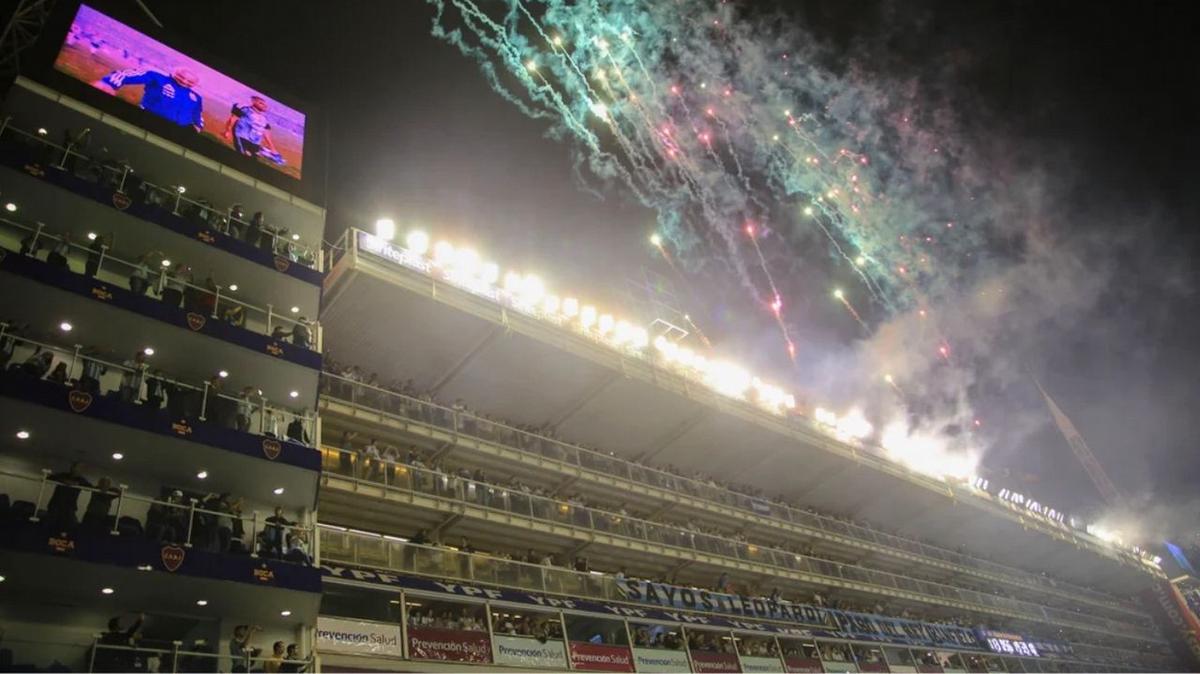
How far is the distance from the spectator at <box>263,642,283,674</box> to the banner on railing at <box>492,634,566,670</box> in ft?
21.3

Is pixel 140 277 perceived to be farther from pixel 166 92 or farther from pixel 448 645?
pixel 448 645

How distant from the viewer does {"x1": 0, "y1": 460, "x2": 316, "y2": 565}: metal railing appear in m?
14.5

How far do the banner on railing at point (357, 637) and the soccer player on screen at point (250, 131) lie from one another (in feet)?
50.8

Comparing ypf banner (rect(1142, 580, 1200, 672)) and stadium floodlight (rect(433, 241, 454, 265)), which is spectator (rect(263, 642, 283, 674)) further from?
ypf banner (rect(1142, 580, 1200, 672))

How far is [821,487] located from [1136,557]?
50268 millimetres

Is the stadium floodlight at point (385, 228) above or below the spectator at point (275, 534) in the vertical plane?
above

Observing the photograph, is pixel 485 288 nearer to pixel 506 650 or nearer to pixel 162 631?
pixel 506 650

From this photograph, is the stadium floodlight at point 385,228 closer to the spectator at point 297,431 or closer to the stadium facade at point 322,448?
the stadium facade at point 322,448

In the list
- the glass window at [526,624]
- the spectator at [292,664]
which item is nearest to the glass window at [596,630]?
the glass window at [526,624]

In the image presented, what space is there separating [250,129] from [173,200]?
4366mm

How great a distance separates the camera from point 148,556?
14711 millimetres

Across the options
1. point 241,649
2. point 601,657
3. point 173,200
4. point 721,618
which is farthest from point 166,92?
point 721,618

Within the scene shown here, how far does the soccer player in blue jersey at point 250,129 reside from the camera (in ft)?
81.4

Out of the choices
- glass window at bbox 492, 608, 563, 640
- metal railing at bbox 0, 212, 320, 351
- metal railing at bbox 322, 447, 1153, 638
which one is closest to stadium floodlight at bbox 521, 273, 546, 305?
metal railing at bbox 322, 447, 1153, 638
